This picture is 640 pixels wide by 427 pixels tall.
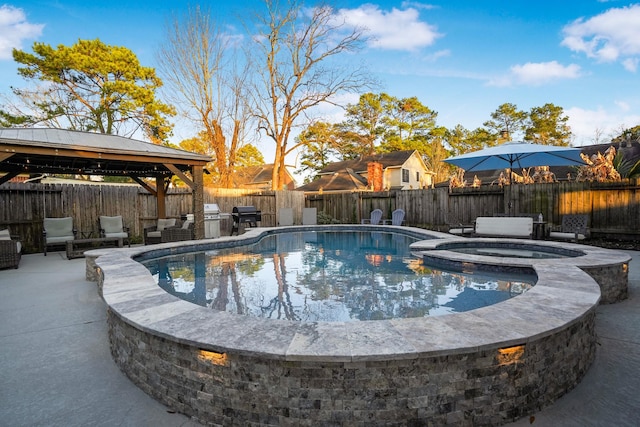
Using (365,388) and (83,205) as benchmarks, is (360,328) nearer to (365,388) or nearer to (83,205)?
(365,388)

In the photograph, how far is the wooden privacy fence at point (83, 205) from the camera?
807 cm

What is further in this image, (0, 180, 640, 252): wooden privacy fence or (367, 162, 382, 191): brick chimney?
(367, 162, 382, 191): brick chimney

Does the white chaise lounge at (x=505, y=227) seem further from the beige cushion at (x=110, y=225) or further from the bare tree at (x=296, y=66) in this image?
the bare tree at (x=296, y=66)

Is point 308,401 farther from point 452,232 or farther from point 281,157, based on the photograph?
point 281,157

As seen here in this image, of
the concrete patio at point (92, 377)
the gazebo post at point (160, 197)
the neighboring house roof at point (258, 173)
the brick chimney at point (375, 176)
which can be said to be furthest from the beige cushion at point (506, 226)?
the neighboring house roof at point (258, 173)

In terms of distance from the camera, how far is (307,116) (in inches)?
705

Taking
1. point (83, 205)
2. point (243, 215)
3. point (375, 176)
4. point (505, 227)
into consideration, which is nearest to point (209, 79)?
point (243, 215)

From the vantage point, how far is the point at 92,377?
2295 mm

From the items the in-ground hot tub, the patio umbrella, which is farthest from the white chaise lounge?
the in-ground hot tub

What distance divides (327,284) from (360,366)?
8.89 ft

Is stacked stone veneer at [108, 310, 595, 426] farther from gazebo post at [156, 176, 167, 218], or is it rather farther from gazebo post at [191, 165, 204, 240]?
gazebo post at [156, 176, 167, 218]

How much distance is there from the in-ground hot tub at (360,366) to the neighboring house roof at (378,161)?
904 inches

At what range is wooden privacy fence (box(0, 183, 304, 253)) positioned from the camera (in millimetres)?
8070

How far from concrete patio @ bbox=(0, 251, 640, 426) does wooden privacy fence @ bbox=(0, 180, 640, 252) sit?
18.2ft
